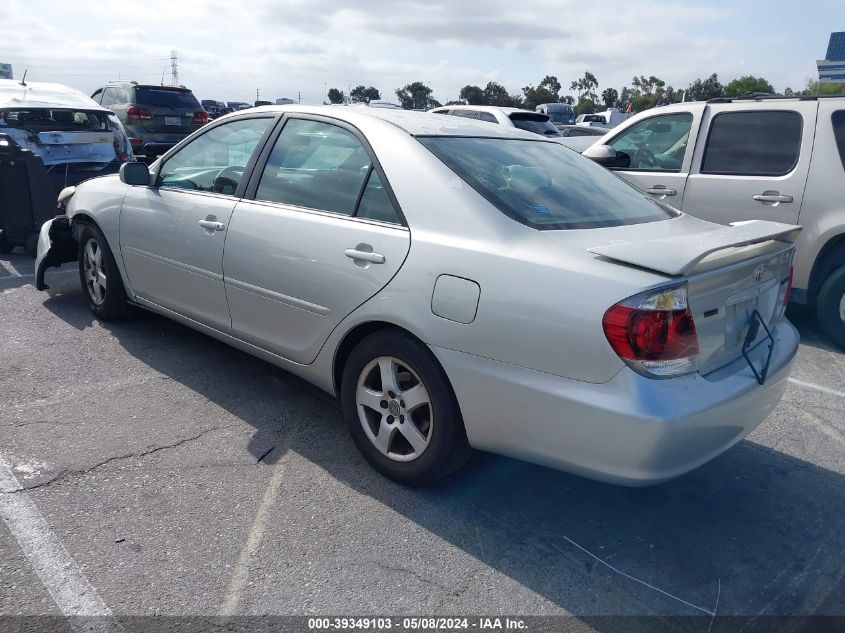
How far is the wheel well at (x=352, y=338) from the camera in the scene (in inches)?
123

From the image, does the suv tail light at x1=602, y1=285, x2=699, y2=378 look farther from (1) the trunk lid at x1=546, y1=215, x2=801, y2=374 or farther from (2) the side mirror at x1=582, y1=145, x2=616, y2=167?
(2) the side mirror at x1=582, y1=145, x2=616, y2=167

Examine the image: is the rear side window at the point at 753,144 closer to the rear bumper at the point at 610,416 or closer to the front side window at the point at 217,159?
the rear bumper at the point at 610,416

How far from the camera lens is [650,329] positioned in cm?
249

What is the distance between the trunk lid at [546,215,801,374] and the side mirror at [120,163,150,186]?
2.84 metres

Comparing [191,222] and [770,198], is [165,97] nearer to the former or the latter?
[191,222]

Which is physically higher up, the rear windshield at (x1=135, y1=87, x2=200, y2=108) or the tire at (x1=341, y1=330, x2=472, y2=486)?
the rear windshield at (x1=135, y1=87, x2=200, y2=108)

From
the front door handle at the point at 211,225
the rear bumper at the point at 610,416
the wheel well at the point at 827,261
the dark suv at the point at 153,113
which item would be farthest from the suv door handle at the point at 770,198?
the dark suv at the point at 153,113

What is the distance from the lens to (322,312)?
133 inches

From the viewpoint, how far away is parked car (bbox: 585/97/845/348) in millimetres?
5531

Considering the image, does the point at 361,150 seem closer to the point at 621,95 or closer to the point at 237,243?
the point at 237,243

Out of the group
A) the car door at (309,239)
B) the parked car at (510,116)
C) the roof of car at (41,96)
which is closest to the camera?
the car door at (309,239)

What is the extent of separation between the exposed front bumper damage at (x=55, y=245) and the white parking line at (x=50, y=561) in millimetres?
2890

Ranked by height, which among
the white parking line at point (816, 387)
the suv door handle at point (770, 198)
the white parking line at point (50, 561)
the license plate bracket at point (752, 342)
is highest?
the suv door handle at point (770, 198)

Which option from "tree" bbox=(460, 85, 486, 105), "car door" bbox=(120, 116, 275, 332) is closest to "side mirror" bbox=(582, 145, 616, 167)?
"car door" bbox=(120, 116, 275, 332)
